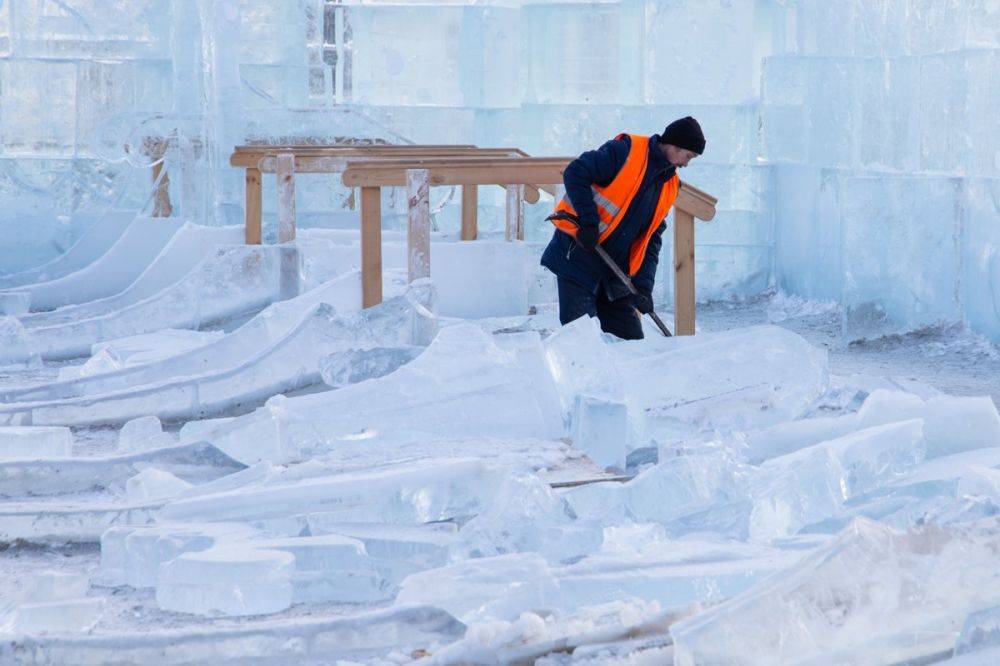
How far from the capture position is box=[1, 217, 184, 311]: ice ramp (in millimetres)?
10156

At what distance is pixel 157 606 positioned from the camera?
3.54 meters

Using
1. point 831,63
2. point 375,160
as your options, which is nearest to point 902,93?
point 831,63

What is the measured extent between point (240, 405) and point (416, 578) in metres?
2.96

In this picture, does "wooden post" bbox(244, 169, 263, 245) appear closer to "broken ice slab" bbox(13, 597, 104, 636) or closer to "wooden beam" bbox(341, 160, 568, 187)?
"wooden beam" bbox(341, 160, 568, 187)

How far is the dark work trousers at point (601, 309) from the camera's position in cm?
598

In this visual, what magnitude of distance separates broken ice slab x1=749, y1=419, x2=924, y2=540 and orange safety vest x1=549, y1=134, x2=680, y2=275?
1.71 meters

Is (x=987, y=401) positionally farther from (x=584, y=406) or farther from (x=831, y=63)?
(x=831, y=63)

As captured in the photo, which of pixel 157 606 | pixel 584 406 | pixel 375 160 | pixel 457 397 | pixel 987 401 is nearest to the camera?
pixel 157 606

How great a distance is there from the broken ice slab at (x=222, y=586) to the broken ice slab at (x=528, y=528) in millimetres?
449

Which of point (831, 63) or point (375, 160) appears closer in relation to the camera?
point (375, 160)

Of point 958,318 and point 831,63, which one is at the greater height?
point 831,63

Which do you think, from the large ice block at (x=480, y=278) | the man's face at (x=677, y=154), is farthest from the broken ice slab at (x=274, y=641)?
the large ice block at (x=480, y=278)

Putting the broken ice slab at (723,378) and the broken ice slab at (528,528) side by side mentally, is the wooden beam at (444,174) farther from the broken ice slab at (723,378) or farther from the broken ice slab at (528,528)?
the broken ice slab at (528,528)

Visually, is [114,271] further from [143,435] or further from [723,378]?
[723,378]
